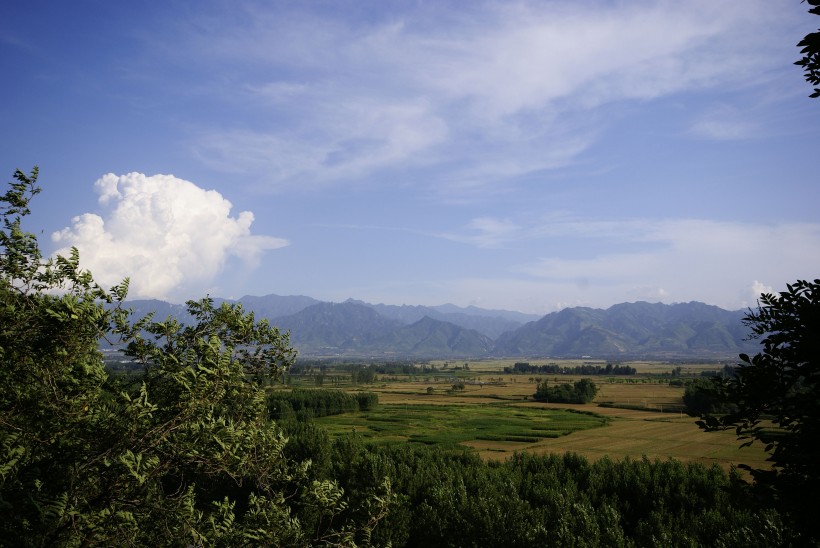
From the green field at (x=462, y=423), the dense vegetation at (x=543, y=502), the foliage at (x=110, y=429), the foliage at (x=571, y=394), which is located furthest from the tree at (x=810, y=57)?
the foliage at (x=571, y=394)

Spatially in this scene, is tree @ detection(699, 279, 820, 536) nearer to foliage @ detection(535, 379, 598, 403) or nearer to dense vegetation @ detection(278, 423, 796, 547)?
dense vegetation @ detection(278, 423, 796, 547)

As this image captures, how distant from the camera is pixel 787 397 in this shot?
6.80 meters

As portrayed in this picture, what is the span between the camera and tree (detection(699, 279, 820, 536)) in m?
6.27

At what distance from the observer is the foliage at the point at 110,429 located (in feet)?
30.7

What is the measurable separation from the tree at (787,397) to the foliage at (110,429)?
8953 mm

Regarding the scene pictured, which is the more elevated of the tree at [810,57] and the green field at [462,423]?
the tree at [810,57]

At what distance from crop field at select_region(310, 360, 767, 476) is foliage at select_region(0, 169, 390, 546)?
160ft

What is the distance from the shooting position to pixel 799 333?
671cm

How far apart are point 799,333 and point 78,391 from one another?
509 inches

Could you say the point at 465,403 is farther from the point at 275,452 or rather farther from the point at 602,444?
the point at 275,452

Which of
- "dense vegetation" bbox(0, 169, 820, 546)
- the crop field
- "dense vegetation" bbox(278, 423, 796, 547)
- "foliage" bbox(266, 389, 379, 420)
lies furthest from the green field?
"dense vegetation" bbox(0, 169, 820, 546)

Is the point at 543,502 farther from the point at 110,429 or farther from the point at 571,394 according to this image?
the point at 571,394

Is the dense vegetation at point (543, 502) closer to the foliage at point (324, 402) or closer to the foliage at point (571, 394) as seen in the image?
the foliage at point (324, 402)

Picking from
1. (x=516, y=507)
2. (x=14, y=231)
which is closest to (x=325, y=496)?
(x=14, y=231)
